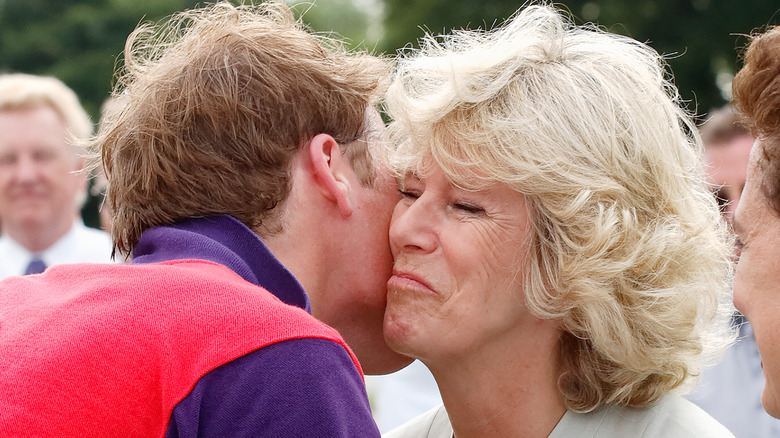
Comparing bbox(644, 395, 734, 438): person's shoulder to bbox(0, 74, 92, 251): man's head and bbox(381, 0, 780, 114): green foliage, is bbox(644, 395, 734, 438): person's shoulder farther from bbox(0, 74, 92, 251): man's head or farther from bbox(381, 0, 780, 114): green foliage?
bbox(381, 0, 780, 114): green foliage

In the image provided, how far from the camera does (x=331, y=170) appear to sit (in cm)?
236

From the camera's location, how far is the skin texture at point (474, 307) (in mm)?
2416

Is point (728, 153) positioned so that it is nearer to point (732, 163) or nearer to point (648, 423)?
point (732, 163)

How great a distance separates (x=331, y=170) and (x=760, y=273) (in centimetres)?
112

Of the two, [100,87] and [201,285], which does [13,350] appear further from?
[100,87]

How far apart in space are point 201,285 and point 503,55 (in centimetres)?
120

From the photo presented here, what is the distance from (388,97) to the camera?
2.70 metres

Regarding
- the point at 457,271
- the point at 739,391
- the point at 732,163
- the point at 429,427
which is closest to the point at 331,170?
the point at 457,271

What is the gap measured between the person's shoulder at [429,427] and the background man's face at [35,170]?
3.80 m

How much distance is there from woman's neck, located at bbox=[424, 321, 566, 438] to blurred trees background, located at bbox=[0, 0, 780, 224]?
8.20 meters

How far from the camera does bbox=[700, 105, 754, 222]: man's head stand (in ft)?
17.8

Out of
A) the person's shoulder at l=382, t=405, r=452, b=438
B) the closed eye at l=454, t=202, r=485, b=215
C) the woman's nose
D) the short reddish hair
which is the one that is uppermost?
the short reddish hair

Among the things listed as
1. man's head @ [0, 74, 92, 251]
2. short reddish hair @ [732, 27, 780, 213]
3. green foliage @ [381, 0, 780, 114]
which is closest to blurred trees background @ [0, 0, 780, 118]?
green foliage @ [381, 0, 780, 114]

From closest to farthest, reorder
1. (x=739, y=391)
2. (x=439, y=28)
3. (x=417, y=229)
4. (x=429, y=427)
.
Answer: (x=417, y=229), (x=429, y=427), (x=739, y=391), (x=439, y=28)
